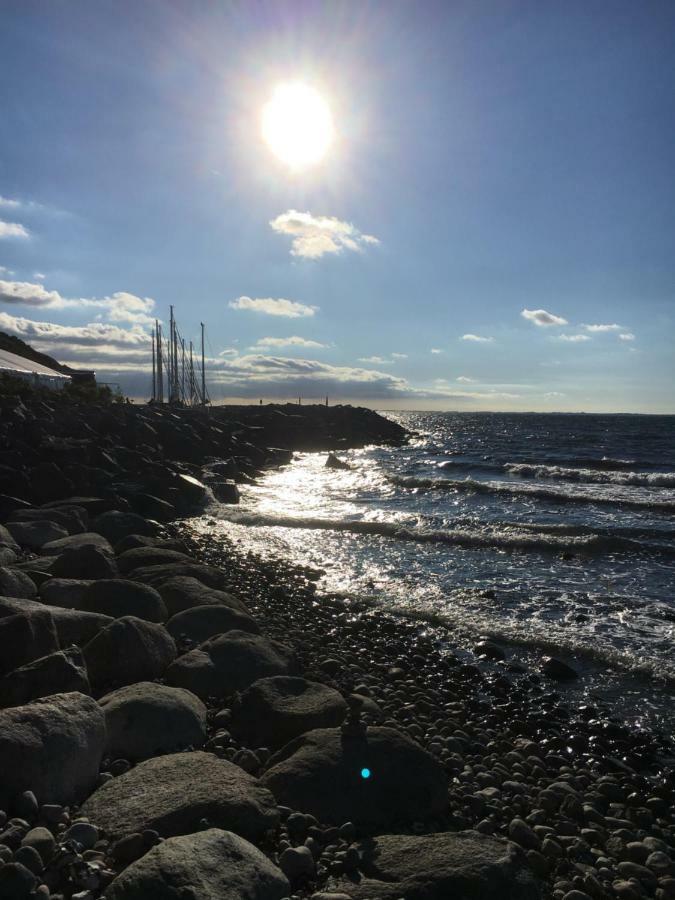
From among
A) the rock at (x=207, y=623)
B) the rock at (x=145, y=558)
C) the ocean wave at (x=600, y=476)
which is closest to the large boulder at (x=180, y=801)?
the rock at (x=207, y=623)

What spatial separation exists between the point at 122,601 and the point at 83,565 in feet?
5.98

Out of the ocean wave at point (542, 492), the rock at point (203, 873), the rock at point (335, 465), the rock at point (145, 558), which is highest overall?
the rock at point (203, 873)

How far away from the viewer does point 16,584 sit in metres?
7.48

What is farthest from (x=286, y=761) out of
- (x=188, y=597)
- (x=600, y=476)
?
(x=600, y=476)

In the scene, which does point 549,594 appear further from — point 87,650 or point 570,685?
point 87,650

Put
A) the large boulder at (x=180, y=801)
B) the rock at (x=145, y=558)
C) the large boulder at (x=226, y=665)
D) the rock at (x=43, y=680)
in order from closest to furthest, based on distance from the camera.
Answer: the large boulder at (x=180, y=801), the rock at (x=43, y=680), the large boulder at (x=226, y=665), the rock at (x=145, y=558)

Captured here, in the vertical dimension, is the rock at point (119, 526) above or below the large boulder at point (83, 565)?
below

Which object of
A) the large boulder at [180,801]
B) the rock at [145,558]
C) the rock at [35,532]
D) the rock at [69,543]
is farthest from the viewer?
the rock at [35,532]

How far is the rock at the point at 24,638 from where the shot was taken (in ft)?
17.2

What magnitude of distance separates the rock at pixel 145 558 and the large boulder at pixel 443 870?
23.1ft

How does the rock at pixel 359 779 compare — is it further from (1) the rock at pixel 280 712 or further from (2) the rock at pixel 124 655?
(2) the rock at pixel 124 655

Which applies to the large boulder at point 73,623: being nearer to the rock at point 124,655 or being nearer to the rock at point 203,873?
the rock at point 124,655

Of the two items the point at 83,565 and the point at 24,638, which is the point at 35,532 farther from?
the point at 24,638

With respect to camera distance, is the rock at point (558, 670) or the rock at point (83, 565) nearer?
the rock at point (558, 670)
